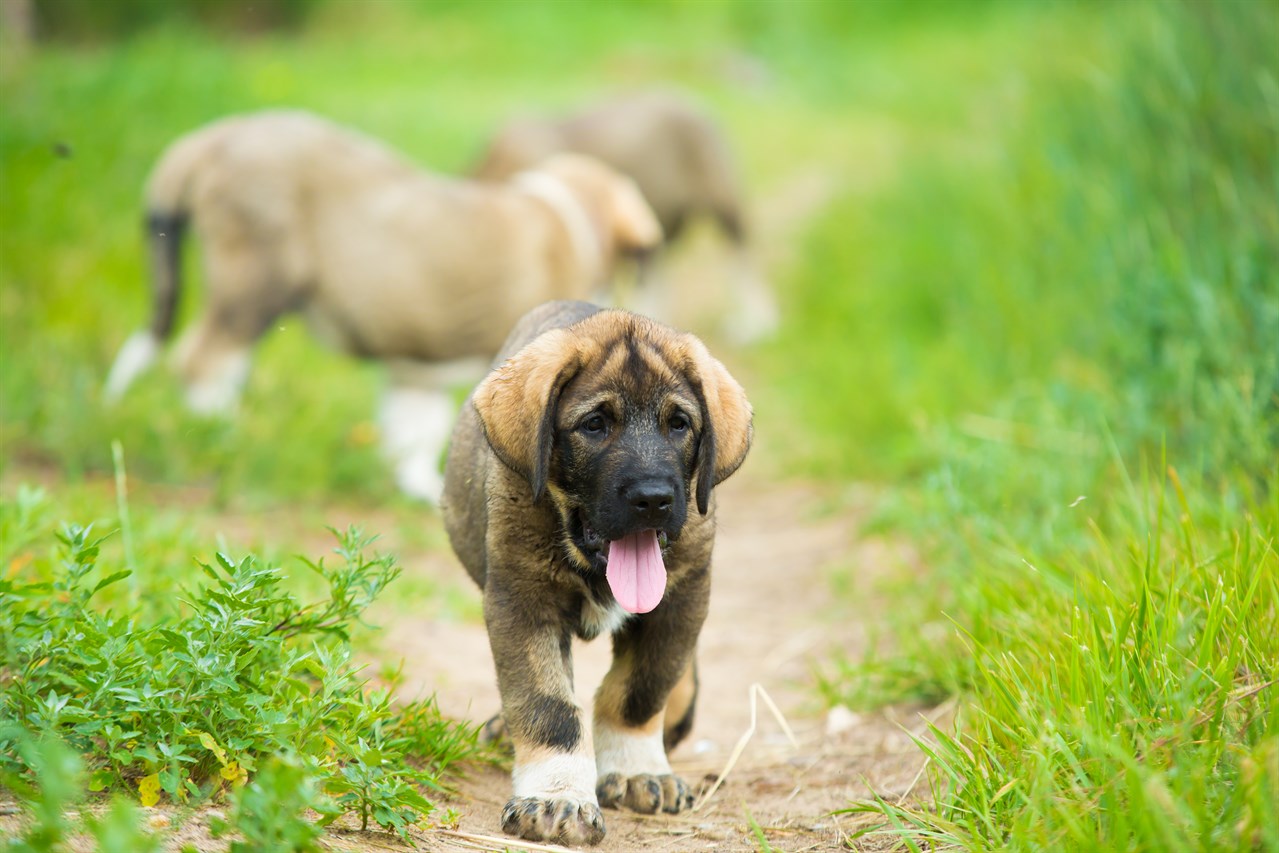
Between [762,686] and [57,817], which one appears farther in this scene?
[762,686]

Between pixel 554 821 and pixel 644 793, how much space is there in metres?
0.46

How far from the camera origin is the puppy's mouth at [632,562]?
3.32 meters

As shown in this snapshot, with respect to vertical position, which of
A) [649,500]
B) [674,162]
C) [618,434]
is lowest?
[649,500]

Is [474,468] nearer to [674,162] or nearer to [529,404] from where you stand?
[529,404]

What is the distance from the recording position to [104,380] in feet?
23.4

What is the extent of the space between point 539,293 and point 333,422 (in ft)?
4.29

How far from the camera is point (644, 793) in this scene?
140 inches

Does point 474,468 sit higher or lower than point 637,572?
higher

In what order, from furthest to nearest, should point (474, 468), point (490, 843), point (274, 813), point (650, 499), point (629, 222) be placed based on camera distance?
point (629, 222) < point (474, 468) < point (650, 499) < point (490, 843) < point (274, 813)

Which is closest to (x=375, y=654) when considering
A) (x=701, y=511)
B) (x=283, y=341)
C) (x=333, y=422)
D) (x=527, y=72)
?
(x=701, y=511)

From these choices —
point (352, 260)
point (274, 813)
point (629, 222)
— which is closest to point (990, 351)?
point (629, 222)

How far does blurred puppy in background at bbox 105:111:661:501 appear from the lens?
22.8 ft

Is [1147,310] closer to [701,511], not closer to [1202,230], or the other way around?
[1202,230]

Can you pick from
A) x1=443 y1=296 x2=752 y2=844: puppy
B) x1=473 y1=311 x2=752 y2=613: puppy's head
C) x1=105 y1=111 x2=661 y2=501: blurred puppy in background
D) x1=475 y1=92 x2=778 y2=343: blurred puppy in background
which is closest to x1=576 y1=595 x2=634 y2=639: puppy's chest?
x1=443 y1=296 x2=752 y2=844: puppy
